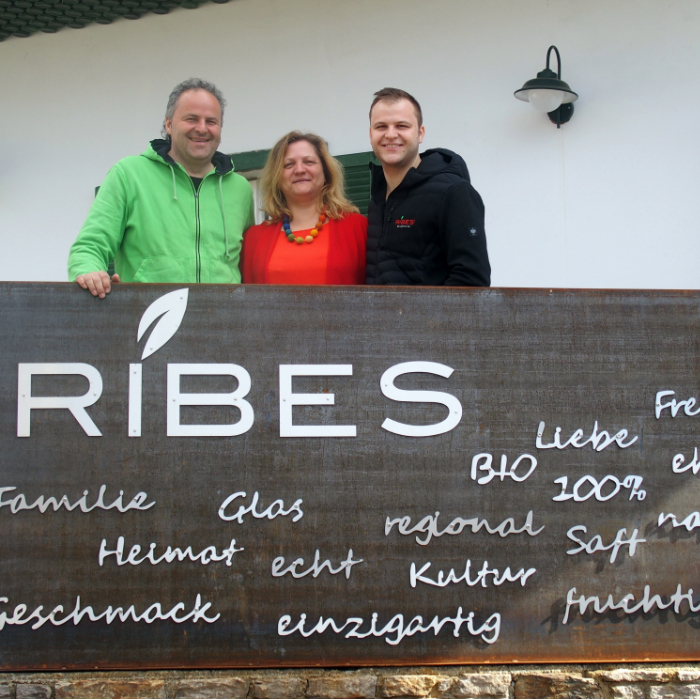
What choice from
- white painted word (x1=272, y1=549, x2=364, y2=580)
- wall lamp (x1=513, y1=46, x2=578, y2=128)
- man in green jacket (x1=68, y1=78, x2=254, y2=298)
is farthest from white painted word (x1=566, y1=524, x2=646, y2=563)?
wall lamp (x1=513, y1=46, x2=578, y2=128)

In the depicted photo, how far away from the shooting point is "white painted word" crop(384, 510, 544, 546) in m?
2.92

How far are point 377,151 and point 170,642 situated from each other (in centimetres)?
166

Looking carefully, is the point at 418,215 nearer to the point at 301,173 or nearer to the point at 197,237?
the point at 301,173

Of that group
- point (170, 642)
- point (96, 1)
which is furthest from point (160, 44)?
point (170, 642)

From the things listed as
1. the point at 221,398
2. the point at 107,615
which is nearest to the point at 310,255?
Result: the point at 221,398

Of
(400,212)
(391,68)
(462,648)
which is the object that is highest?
(391,68)

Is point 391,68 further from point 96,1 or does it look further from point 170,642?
point 170,642

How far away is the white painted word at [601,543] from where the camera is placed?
2.95m

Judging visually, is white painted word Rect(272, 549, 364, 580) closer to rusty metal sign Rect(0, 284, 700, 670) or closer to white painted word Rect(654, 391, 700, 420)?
rusty metal sign Rect(0, 284, 700, 670)

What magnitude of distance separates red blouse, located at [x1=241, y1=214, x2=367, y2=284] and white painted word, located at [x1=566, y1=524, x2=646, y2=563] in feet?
3.56

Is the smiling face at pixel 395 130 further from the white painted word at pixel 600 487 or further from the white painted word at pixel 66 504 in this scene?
the white painted word at pixel 66 504

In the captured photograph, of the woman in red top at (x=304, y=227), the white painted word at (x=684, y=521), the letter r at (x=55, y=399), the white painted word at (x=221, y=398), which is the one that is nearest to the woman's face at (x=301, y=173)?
the woman in red top at (x=304, y=227)

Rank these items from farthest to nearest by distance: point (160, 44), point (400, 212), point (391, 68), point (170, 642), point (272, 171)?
point (160, 44) < point (391, 68) < point (272, 171) < point (400, 212) < point (170, 642)

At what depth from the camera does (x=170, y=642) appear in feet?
9.39
